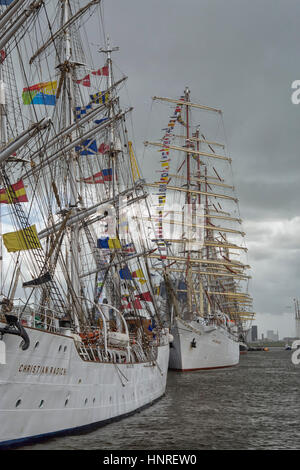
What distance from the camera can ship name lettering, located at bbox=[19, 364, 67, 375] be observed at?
15.9 meters

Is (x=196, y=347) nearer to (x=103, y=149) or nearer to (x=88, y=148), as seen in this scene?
(x=103, y=149)

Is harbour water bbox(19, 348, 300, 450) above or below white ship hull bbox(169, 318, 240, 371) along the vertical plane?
below

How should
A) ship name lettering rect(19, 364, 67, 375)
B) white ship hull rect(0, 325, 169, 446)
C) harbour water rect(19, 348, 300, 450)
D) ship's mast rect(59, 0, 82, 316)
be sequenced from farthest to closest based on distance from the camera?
ship's mast rect(59, 0, 82, 316) < harbour water rect(19, 348, 300, 450) < ship name lettering rect(19, 364, 67, 375) < white ship hull rect(0, 325, 169, 446)

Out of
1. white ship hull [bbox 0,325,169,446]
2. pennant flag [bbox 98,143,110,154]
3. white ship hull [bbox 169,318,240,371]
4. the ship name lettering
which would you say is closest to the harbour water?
white ship hull [bbox 0,325,169,446]

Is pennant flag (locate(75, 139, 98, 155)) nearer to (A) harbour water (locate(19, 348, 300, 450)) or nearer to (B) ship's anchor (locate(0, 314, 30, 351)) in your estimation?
Result: (A) harbour water (locate(19, 348, 300, 450))

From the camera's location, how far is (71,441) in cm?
1738

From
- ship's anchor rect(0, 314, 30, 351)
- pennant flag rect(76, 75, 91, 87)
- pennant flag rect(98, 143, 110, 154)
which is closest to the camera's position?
ship's anchor rect(0, 314, 30, 351)

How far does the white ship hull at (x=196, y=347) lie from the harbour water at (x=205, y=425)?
15.8 metres

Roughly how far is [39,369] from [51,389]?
0.88 metres

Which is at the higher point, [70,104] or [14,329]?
[70,104]

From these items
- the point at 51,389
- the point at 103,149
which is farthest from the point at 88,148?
the point at 51,389

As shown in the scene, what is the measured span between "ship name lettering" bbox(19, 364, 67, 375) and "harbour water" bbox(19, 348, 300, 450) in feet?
6.49

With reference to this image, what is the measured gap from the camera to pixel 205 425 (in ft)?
74.3
